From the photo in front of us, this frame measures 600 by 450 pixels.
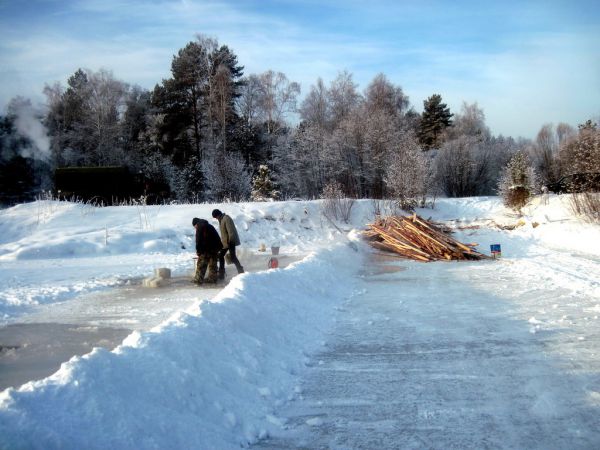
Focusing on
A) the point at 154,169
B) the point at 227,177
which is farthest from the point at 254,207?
the point at 154,169

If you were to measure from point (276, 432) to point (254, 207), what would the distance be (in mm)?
20896

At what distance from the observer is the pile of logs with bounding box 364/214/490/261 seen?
52.7ft

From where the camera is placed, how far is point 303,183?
4688 centimetres

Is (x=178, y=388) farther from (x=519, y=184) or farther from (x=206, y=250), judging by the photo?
(x=519, y=184)

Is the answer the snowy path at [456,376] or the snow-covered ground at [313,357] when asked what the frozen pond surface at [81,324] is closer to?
the snow-covered ground at [313,357]

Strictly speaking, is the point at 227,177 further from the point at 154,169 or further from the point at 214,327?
the point at 214,327

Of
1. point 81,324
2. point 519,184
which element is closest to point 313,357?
point 81,324

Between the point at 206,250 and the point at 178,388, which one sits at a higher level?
the point at 206,250

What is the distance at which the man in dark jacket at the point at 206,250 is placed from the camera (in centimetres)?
1162

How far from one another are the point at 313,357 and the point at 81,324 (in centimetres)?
413

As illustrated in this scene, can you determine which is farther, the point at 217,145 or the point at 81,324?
the point at 217,145

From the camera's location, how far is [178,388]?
393 cm

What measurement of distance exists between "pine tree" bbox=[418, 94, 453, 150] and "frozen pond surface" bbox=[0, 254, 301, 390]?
5360 centimetres

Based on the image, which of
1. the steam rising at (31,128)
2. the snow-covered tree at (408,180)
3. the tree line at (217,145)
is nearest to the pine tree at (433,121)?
the tree line at (217,145)
